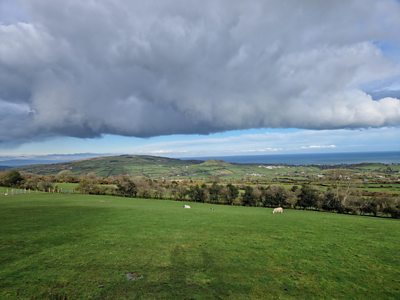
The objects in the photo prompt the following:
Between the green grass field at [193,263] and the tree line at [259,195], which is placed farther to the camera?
the tree line at [259,195]

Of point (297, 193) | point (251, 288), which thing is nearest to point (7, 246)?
point (251, 288)

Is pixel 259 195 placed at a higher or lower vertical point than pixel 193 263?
lower

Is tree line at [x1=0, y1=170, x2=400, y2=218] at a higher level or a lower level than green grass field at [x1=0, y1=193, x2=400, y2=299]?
lower

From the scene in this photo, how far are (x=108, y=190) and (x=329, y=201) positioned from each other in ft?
237

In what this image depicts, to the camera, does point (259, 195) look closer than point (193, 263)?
No

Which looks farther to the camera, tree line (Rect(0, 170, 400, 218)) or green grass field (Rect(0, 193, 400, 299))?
tree line (Rect(0, 170, 400, 218))

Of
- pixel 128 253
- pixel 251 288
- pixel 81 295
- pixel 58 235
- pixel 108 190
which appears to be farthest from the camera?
pixel 108 190

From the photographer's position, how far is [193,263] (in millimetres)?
14086

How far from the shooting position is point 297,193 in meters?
77.1

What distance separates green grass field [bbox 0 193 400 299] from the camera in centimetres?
1091

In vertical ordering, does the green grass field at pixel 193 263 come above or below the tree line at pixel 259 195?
above

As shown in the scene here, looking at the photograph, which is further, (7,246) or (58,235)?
(58,235)

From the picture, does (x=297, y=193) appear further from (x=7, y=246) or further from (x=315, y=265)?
(x=7, y=246)

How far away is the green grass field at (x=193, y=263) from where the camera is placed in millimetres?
10906
